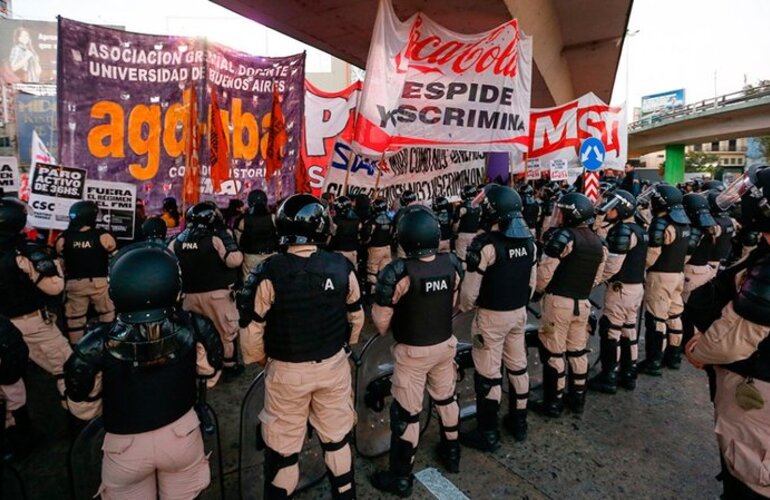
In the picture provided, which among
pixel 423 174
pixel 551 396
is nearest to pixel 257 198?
pixel 423 174

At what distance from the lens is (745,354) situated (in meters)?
2.33

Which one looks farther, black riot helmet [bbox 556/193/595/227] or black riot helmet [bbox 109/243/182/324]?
black riot helmet [bbox 556/193/595/227]

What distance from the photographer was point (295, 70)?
20.7 feet

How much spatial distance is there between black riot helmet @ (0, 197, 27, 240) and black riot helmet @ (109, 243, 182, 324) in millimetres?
2547

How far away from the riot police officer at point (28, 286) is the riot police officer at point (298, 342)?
242 centimetres

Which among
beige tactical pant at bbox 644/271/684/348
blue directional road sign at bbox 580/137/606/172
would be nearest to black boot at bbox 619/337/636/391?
beige tactical pant at bbox 644/271/684/348

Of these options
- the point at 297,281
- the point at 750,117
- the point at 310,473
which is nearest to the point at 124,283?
the point at 297,281

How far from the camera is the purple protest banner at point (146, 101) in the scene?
4.62m

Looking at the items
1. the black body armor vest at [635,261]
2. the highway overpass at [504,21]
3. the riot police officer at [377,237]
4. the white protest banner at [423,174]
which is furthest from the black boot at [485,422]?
the highway overpass at [504,21]

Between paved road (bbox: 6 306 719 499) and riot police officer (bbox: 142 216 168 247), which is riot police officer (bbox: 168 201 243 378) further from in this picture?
paved road (bbox: 6 306 719 499)

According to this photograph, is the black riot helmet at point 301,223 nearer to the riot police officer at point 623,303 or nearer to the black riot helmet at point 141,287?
the black riot helmet at point 141,287

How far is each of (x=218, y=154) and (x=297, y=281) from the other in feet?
11.4

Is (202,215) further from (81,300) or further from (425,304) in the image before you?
(425,304)

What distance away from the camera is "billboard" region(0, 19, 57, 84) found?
128 ft
